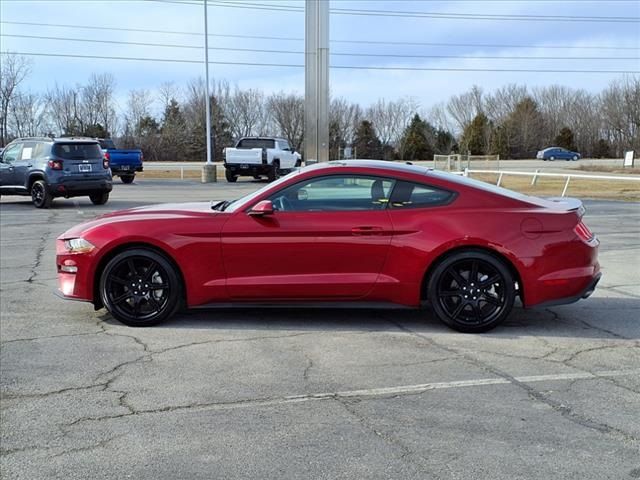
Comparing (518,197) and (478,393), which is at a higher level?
(518,197)

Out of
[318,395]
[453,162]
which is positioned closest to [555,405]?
[318,395]

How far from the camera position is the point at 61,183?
56.0ft

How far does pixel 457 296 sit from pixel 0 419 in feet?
11.9

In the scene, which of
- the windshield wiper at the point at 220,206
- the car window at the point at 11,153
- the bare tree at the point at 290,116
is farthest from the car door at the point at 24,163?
the bare tree at the point at 290,116

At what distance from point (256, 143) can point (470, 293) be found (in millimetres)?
27113

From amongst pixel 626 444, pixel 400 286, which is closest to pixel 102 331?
pixel 400 286

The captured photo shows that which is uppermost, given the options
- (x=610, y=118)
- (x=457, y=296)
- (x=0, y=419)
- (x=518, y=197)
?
(x=610, y=118)

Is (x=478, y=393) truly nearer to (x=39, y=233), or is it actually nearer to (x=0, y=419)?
(x=0, y=419)

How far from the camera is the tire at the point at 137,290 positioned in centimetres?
586

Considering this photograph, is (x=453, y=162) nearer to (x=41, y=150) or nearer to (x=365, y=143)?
(x=41, y=150)

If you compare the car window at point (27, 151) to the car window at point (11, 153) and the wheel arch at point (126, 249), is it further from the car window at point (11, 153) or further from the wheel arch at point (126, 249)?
the wheel arch at point (126, 249)

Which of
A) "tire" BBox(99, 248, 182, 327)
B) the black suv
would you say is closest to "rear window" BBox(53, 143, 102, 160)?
the black suv

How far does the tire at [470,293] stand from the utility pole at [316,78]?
33.8 feet

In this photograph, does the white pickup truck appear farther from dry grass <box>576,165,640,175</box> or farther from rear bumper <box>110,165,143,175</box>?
dry grass <box>576,165,640,175</box>
